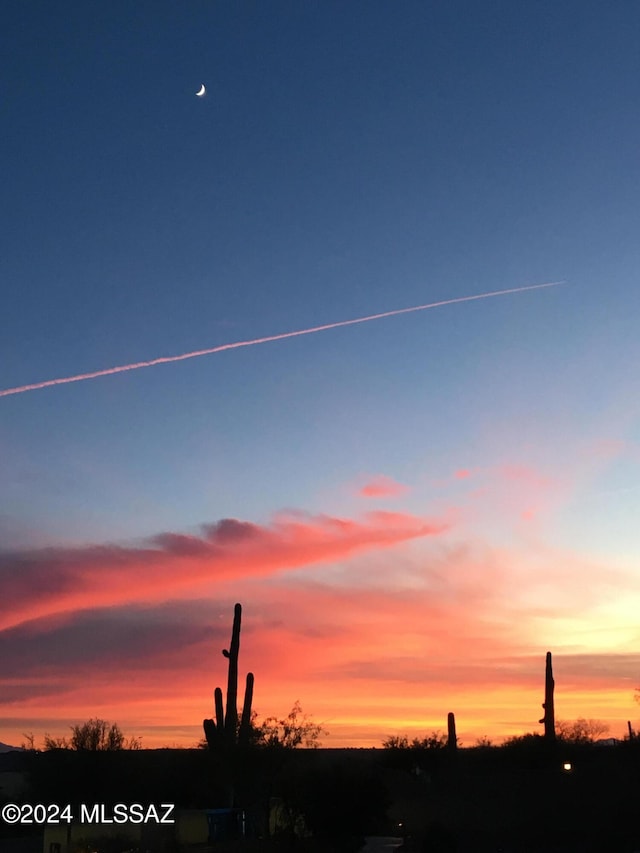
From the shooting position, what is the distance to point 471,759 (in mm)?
50156

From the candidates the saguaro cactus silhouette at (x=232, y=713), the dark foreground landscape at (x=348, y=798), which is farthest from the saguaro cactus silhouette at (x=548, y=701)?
the saguaro cactus silhouette at (x=232, y=713)

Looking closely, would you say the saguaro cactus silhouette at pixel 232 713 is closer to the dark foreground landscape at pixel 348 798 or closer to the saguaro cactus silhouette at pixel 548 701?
the dark foreground landscape at pixel 348 798

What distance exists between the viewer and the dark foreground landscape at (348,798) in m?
35.0

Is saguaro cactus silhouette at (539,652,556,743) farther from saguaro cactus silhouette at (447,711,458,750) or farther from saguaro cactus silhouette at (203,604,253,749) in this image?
saguaro cactus silhouette at (203,604,253,749)

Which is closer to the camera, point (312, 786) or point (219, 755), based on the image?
point (312, 786)

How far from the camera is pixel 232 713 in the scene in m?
41.9

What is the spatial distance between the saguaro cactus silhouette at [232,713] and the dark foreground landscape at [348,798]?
80 cm

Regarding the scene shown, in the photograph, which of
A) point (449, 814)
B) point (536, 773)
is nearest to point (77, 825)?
point (449, 814)

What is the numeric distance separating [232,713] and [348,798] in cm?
855

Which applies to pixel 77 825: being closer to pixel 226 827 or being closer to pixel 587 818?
pixel 226 827

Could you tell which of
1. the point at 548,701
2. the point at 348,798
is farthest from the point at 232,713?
the point at 548,701

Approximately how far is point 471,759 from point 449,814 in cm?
805

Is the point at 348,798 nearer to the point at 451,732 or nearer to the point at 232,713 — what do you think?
the point at 232,713

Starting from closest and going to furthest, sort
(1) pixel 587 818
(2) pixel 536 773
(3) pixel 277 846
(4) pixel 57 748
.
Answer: (3) pixel 277 846 < (1) pixel 587 818 < (2) pixel 536 773 < (4) pixel 57 748
